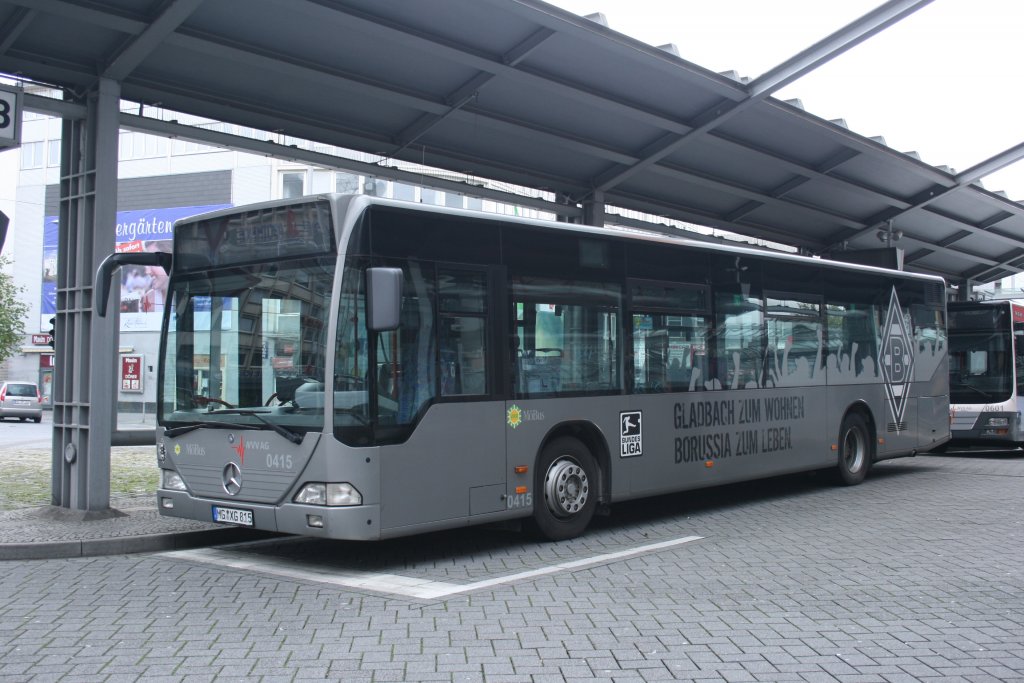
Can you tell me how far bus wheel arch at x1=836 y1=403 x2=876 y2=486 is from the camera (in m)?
14.4

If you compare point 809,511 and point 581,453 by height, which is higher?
point 581,453

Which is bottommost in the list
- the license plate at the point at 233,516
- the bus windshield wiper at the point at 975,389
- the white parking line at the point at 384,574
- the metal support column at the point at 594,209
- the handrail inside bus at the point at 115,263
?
the white parking line at the point at 384,574

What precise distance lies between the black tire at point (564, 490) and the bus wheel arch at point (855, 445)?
225 inches

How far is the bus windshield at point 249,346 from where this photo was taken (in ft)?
26.9

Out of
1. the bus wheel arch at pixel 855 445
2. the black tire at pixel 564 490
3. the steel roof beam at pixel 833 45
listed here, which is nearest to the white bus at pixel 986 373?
the bus wheel arch at pixel 855 445

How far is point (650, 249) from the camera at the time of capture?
36.5 ft

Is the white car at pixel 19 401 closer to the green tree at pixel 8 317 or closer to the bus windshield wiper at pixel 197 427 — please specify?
the green tree at pixel 8 317

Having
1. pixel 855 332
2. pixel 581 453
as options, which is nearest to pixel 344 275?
pixel 581 453

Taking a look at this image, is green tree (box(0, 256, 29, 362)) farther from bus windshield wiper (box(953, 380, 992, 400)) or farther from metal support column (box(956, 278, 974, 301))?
bus windshield wiper (box(953, 380, 992, 400))

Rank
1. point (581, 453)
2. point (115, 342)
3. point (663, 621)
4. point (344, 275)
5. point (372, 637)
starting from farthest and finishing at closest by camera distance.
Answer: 1. point (115, 342)
2. point (581, 453)
3. point (344, 275)
4. point (663, 621)
5. point (372, 637)

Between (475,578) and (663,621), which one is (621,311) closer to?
(475,578)

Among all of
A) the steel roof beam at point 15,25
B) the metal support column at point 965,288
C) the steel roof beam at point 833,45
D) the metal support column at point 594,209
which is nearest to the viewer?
the steel roof beam at point 15,25

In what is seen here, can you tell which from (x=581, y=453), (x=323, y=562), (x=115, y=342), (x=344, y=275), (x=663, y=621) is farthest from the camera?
(x=115, y=342)

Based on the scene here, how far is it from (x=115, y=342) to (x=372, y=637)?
617cm
